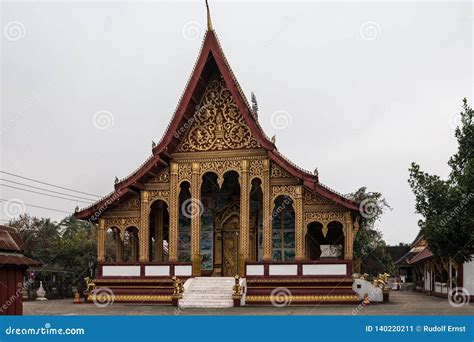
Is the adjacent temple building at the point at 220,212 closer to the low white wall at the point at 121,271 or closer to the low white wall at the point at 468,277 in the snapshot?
A: the low white wall at the point at 121,271

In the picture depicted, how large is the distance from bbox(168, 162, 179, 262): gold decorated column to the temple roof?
Answer: 1.93 ft

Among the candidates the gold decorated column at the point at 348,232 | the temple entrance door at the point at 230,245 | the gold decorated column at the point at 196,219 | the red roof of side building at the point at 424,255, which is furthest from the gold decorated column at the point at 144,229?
the red roof of side building at the point at 424,255

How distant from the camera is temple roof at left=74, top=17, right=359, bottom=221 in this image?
23.2 metres

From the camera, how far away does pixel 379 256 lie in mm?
48562

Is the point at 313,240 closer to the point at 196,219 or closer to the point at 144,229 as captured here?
the point at 196,219

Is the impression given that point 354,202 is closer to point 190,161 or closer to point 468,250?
point 468,250

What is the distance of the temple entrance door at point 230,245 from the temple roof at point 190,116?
3962 mm

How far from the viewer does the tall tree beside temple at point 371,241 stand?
145 feet

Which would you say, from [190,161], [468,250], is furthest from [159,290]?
[468,250]

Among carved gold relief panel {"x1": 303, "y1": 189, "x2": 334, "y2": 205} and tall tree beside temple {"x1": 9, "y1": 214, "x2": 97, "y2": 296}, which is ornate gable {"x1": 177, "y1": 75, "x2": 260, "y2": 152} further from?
tall tree beside temple {"x1": 9, "y1": 214, "x2": 97, "y2": 296}

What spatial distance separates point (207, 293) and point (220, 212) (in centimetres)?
532

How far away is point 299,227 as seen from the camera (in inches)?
898

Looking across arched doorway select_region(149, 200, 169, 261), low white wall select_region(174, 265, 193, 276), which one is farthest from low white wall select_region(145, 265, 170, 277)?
arched doorway select_region(149, 200, 169, 261)

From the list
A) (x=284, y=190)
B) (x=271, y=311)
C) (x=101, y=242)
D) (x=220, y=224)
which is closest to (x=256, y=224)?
(x=220, y=224)
